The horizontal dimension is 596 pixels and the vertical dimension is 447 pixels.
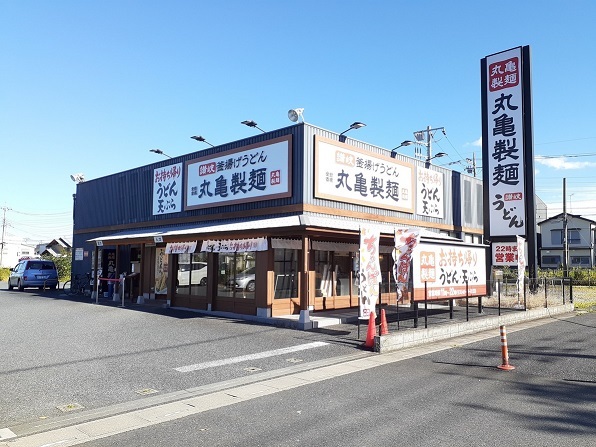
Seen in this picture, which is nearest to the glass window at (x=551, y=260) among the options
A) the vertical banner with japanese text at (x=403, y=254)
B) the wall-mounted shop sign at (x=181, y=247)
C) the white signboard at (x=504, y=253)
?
the white signboard at (x=504, y=253)

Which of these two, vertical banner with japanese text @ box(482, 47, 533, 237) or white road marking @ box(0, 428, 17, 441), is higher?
vertical banner with japanese text @ box(482, 47, 533, 237)

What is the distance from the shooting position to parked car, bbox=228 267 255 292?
15586mm

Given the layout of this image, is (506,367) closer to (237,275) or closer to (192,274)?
(237,275)

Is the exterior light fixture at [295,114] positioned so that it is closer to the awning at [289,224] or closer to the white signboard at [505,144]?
the awning at [289,224]

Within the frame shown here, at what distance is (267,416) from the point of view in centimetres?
608

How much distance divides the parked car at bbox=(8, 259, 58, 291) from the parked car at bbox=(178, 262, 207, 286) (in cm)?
1499

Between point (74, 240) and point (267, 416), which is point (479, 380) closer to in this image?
point (267, 416)

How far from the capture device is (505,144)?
69.4 feet

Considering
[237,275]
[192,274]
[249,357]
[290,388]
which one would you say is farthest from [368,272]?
[192,274]

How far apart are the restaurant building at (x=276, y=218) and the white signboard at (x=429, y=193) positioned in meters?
0.05

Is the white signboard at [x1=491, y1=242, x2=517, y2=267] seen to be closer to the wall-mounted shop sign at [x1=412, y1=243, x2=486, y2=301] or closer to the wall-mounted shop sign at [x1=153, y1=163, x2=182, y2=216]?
the wall-mounted shop sign at [x1=412, y1=243, x2=486, y2=301]

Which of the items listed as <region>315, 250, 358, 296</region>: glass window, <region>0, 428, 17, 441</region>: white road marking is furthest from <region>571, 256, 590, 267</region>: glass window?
<region>0, 428, 17, 441</region>: white road marking

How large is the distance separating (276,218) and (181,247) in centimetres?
461

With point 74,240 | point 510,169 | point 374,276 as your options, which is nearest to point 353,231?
point 374,276
